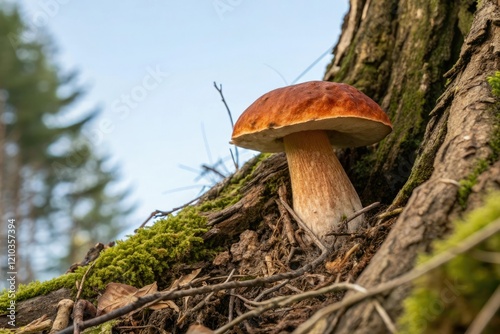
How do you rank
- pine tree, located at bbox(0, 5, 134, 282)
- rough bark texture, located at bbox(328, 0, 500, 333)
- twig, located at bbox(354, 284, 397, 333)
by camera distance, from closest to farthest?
1. twig, located at bbox(354, 284, 397, 333)
2. rough bark texture, located at bbox(328, 0, 500, 333)
3. pine tree, located at bbox(0, 5, 134, 282)

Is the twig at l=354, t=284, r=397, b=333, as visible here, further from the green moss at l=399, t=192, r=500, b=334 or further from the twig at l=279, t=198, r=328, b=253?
the twig at l=279, t=198, r=328, b=253

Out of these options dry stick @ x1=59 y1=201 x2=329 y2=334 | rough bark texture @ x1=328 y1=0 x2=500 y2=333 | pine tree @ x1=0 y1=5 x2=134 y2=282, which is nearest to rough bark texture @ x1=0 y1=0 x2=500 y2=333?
rough bark texture @ x1=328 y1=0 x2=500 y2=333

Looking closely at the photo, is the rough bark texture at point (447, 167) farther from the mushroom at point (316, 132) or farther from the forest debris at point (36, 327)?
the forest debris at point (36, 327)

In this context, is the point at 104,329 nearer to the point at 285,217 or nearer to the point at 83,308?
the point at 83,308

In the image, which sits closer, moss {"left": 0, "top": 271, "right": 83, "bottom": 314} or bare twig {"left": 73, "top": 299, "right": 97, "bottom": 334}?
bare twig {"left": 73, "top": 299, "right": 97, "bottom": 334}

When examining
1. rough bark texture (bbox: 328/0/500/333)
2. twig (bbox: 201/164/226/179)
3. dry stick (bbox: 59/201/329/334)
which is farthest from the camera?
twig (bbox: 201/164/226/179)

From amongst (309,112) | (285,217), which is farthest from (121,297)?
(309,112)

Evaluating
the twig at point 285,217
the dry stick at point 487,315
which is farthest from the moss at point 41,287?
the dry stick at point 487,315

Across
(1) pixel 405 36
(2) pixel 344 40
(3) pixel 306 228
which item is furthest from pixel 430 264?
(2) pixel 344 40
